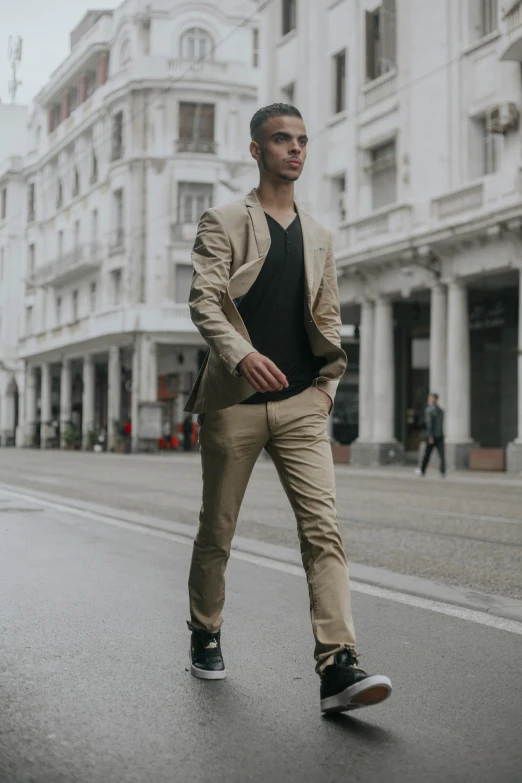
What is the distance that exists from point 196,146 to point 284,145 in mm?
42615

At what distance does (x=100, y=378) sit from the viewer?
2057 inches

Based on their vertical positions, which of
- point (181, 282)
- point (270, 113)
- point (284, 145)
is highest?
point (181, 282)

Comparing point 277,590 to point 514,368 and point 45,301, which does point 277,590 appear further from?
point 45,301

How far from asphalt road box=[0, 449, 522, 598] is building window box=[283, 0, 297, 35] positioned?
16.2 metres

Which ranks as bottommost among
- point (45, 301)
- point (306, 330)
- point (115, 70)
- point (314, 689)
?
point (314, 689)

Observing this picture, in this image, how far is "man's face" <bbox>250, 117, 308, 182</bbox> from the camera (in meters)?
4.06

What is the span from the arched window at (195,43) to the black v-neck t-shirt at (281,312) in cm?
4428

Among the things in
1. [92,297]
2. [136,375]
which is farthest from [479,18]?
[92,297]

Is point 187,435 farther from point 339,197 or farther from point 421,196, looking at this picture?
point 421,196

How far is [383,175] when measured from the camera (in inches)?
1153

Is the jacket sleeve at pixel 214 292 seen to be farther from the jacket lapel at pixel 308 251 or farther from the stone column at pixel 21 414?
the stone column at pixel 21 414

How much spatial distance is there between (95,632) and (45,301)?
173ft

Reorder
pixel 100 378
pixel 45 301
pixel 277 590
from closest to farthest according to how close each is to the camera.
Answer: pixel 277 590, pixel 100 378, pixel 45 301

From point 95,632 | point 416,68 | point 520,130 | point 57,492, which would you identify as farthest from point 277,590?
point 416,68
